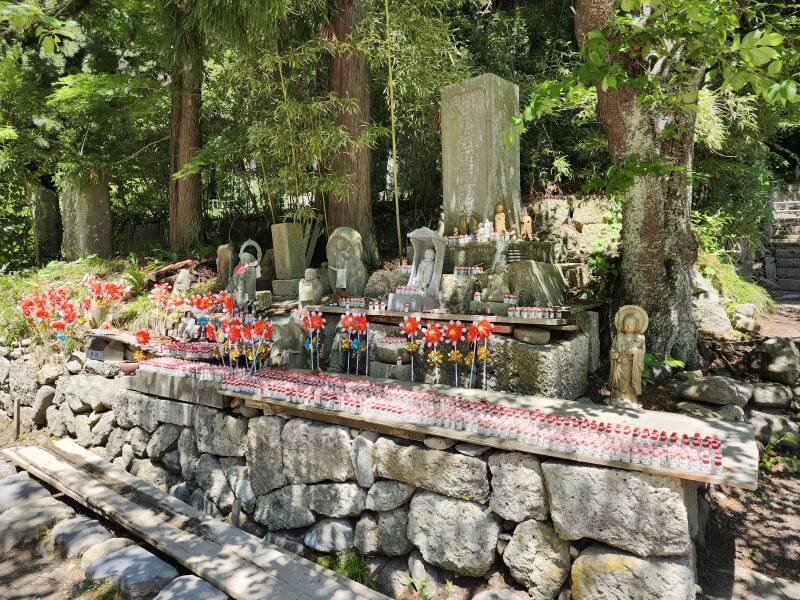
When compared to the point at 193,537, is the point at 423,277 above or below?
above

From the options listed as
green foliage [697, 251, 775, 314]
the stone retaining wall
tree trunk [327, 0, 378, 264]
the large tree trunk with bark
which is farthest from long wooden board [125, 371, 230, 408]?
green foliage [697, 251, 775, 314]

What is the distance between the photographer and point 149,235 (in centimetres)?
1204

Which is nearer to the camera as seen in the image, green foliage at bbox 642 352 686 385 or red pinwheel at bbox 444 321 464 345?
red pinwheel at bbox 444 321 464 345

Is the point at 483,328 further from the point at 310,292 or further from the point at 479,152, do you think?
the point at 479,152

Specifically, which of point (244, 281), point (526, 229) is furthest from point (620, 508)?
point (244, 281)

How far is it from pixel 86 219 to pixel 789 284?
1469cm

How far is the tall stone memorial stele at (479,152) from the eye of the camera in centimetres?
628

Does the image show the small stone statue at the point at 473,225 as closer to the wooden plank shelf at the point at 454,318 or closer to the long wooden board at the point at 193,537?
the wooden plank shelf at the point at 454,318

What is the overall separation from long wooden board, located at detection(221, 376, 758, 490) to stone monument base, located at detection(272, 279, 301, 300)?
2.70 meters

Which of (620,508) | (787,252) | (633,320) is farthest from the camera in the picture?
(787,252)

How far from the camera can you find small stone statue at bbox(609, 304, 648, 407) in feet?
13.2

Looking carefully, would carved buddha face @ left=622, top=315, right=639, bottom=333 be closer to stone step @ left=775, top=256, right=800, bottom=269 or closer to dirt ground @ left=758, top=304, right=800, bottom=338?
dirt ground @ left=758, top=304, right=800, bottom=338

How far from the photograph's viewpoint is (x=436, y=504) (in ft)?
10.8

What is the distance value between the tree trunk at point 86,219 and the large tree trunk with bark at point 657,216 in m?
9.53
